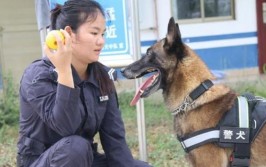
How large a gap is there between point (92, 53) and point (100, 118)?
16.0 inches

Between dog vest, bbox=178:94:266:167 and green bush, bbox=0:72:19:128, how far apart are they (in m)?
3.23

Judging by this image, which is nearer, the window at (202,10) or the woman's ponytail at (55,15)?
the woman's ponytail at (55,15)

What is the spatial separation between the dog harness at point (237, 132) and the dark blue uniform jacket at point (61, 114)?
49cm

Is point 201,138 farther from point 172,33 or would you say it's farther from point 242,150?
point 172,33

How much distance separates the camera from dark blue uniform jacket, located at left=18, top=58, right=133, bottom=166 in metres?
2.39

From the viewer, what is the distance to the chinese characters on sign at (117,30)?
13.1 ft

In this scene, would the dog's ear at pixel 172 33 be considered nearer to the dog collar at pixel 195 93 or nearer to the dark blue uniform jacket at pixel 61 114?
the dog collar at pixel 195 93

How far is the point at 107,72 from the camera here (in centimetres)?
286

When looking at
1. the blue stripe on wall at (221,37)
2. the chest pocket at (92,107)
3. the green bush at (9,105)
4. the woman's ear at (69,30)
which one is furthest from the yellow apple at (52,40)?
the blue stripe on wall at (221,37)

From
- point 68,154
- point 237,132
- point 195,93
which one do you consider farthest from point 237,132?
point 68,154

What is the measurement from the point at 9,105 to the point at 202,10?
3.75 meters

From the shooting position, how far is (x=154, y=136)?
499 centimetres

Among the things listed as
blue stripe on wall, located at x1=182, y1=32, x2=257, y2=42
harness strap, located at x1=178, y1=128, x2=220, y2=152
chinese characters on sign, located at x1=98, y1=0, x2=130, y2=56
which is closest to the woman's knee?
harness strap, located at x1=178, y1=128, x2=220, y2=152

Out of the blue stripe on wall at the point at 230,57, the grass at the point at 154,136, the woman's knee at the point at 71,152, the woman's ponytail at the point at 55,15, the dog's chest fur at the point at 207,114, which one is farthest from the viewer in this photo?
the blue stripe on wall at the point at 230,57
